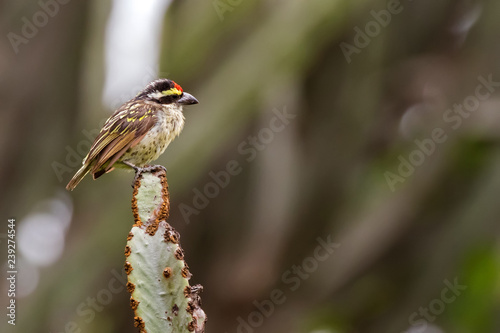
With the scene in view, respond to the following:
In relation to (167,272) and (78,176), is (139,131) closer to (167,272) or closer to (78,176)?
(78,176)

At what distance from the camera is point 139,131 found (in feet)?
17.0

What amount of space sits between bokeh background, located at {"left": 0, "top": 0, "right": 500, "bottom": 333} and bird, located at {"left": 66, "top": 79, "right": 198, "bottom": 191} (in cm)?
14

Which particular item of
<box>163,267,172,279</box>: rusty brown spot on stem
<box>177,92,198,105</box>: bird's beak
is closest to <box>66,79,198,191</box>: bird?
<box>177,92,198,105</box>: bird's beak

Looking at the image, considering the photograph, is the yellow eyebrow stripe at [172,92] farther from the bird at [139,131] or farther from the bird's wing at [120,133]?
the bird's wing at [120,133]

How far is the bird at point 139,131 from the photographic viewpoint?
505 centimetres

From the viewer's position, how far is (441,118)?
607 centimetres

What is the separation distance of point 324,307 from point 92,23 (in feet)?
8.67

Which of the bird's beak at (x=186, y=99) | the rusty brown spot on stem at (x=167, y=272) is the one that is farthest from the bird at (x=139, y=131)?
the rusty brown spot on stem at (x=167, y=272)

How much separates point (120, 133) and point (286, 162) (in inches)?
44.9

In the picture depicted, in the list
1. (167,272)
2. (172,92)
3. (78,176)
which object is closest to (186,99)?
(172,92)

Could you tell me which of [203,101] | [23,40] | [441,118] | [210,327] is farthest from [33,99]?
[441,118]

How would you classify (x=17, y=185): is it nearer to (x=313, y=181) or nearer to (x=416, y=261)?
(x=313, y=181)

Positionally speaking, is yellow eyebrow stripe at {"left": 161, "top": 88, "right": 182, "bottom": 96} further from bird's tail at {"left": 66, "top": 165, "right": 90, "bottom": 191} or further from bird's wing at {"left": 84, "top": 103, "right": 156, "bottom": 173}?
bird's tail at {"left": 66, "top": 165, "right": 90, "bottom": 191}

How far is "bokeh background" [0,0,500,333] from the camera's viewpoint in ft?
16.7
